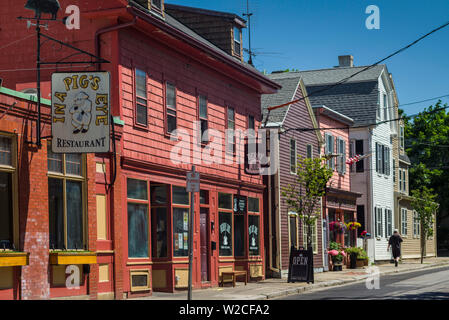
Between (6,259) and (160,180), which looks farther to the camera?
(160,180)

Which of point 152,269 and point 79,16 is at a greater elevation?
point 79,16

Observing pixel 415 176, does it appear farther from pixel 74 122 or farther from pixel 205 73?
pixel 74 122

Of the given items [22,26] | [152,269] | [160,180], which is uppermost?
[22,26]

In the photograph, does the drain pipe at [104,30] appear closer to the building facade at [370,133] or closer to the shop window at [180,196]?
the shop window at [180,196]

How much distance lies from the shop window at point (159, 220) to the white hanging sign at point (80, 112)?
5.34 meters

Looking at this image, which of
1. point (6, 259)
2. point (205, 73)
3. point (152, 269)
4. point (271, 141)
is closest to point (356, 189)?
point (271, 141)

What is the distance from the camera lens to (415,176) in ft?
196

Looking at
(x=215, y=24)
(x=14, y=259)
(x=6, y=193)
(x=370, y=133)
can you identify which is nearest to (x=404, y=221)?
(x=370, y=133)

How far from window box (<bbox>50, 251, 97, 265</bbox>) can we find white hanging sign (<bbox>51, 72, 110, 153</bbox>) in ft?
7.20

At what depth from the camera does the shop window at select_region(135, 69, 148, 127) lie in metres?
20.4

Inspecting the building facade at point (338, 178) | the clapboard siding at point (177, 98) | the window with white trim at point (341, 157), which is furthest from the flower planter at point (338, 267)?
the clapboard siding at point (177, 98)

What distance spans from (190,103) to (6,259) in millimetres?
9936

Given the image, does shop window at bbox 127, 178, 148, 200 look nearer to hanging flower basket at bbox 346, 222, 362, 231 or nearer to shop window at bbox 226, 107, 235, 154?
shop window at bbox 226, 107, 235, 154

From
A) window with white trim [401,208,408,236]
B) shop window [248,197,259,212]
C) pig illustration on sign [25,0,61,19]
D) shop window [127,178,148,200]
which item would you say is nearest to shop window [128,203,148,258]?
shop window [127,178,148,200]
